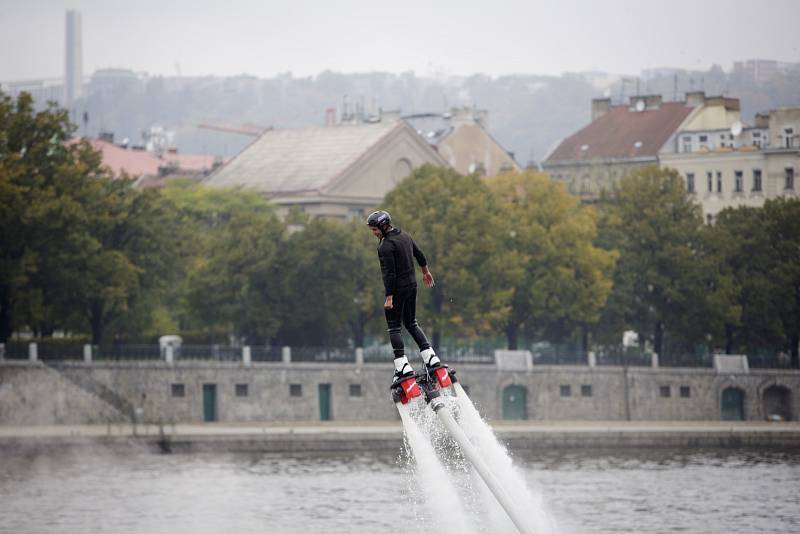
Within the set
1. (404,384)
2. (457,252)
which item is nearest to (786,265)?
(457,252)

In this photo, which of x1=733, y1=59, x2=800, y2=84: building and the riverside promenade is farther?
x1=733, y1=59, x2=800, y2=84: building

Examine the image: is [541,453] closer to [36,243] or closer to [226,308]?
[226,308]

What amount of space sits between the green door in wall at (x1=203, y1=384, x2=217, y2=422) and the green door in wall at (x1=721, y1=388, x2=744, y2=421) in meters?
29.4

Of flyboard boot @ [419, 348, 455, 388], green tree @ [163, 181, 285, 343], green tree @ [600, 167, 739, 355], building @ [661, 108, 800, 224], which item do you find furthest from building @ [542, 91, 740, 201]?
flyboard boot @ [419, 348, 455, 388]

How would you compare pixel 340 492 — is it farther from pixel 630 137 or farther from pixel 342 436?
pixel 630 137

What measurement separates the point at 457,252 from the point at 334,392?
408 inches

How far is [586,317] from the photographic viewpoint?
106438 millimetres

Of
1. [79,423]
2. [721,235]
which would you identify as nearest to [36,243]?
[79,423]

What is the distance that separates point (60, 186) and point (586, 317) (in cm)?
3062

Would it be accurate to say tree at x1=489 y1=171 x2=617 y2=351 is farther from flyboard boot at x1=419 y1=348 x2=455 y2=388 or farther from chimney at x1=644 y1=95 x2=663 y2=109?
flyboard boot at x1=419 y1=348 x2=455 y2=388

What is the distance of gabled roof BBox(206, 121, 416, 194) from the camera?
5128 inches

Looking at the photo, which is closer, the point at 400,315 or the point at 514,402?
the point at 400,315

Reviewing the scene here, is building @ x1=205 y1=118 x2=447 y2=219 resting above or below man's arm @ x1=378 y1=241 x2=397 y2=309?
above

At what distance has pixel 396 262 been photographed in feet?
110
